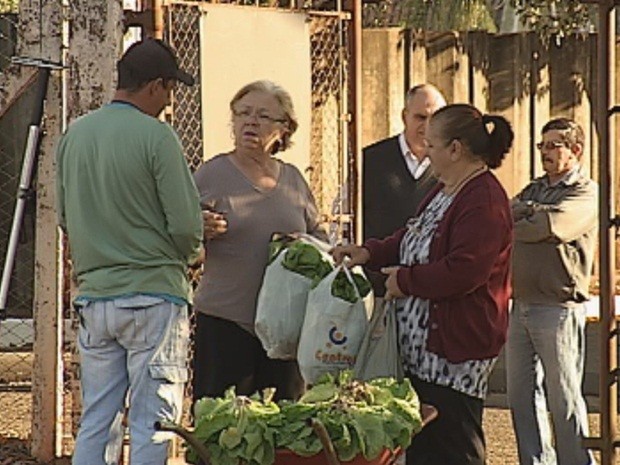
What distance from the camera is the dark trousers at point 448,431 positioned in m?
5.92

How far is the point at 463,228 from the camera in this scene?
582 centimetres

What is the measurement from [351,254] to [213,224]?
585 mm

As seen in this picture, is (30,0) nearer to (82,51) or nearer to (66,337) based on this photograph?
(82,51)

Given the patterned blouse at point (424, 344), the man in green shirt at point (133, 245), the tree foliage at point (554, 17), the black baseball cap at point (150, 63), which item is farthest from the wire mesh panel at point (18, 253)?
the tree foliage at point (554, 17)

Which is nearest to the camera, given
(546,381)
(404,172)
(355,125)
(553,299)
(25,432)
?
(404,172)

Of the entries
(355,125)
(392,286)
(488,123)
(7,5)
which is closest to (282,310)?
(392,286)

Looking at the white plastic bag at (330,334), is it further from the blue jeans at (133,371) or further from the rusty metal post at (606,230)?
the rusty metal post at (606,230)

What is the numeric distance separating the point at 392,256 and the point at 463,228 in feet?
1.58

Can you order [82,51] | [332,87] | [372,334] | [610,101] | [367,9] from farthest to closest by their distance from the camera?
[367,9] < [332,87] < [82,51] < [610,101] < [372,334]

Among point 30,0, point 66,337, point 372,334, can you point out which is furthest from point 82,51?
point 372,334

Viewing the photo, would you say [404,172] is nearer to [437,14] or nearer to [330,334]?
[330,334]

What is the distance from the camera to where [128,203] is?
5867mm

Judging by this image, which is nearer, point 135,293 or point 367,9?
point 135,293

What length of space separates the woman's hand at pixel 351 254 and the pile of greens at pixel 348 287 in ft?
0.34
